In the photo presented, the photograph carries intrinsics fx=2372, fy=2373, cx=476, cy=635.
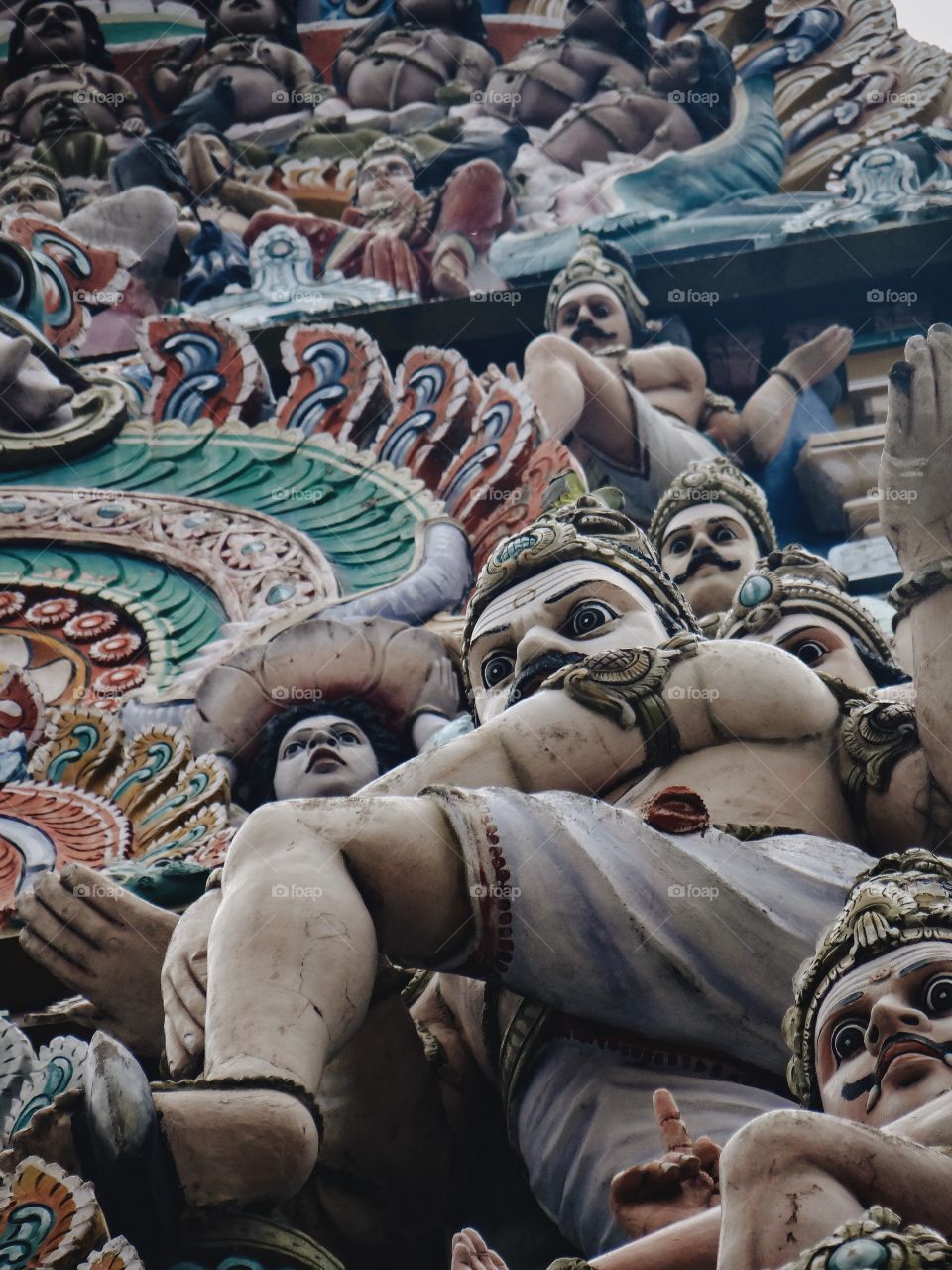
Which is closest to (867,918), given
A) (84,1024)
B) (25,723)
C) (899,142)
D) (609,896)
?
(609,896)

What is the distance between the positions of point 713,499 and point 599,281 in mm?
2384

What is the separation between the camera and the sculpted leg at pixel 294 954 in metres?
3.70

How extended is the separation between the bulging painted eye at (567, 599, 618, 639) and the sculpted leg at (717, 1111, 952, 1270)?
7.33 feet

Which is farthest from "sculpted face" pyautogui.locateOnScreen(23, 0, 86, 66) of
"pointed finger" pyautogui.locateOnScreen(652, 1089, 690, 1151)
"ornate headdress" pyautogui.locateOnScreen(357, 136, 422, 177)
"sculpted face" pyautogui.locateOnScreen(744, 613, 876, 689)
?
"pointed finger" pyautogui.locateOnScreen(652, 1089, 690, 1151)

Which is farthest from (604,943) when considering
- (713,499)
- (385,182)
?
(385,182)

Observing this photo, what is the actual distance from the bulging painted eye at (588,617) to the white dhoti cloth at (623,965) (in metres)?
1.10

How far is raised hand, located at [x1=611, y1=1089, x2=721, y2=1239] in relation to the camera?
143 inches

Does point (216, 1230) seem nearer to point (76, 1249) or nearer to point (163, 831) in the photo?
point (76, 1249)

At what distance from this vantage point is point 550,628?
5383mm

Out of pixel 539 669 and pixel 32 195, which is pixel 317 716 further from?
pixel 32 195

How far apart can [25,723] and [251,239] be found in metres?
4.36

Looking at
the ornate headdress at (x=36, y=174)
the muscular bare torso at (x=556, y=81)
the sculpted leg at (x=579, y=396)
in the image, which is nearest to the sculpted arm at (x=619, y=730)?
the sculpted leg at (x=579, y=396)

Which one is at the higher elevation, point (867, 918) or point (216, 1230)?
point (867, 918)

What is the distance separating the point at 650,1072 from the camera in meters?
4.23
